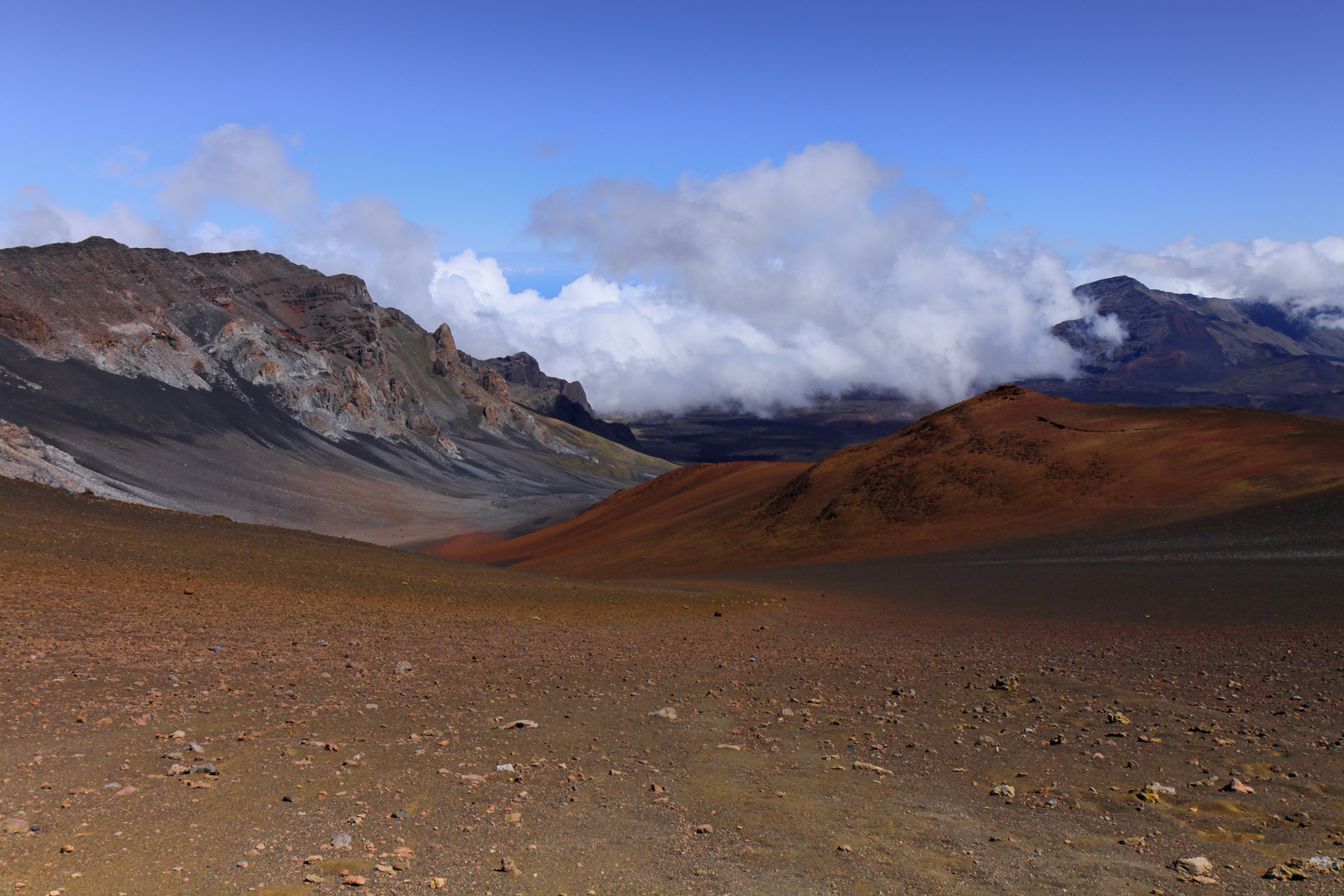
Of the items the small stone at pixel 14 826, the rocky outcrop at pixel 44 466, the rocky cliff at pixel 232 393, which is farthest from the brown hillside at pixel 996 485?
the rocky cliff at pixel 232 393

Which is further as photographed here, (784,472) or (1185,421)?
(784,472)

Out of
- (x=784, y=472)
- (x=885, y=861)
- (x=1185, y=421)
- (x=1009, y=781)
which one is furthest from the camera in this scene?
(x=784, y=472)

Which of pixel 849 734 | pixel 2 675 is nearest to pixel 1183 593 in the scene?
pixel 849 734

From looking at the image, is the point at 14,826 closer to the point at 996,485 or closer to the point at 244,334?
the point at 996,485

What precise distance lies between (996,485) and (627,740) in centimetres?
3201

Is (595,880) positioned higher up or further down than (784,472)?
further down

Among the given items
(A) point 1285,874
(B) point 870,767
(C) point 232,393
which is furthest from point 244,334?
(A) point 1285,874

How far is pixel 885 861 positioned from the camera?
19.8ft

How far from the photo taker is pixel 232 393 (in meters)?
120

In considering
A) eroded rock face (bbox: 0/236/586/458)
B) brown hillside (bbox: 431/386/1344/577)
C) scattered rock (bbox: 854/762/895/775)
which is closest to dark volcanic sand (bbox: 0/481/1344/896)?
scattered rock (bbox: 854/762/895/775)

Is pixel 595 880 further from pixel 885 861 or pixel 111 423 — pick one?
pixel 111 423

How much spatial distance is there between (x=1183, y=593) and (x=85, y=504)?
27988 mm

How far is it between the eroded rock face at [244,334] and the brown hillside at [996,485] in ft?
290

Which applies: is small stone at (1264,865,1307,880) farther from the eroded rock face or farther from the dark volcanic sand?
the eroded rock face
